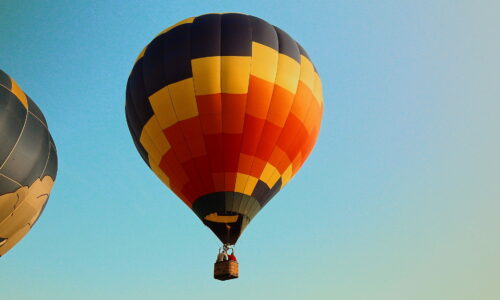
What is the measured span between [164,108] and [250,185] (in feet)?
8.42

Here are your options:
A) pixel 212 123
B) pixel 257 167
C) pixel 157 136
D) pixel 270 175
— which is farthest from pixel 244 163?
pixel 157 136

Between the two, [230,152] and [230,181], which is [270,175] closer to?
[230,181]

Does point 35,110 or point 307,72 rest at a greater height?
point 307,72

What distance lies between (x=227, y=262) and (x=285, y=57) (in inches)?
189

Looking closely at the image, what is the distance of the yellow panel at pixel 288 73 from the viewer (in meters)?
10.3

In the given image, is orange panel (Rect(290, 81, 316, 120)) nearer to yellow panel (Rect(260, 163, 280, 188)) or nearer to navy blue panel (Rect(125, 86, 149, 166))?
yellow panel (Rect(260, 163, 280, 188))

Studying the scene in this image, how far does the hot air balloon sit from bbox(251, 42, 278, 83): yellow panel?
0.02m

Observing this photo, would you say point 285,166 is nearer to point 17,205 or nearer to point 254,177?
point 254,177

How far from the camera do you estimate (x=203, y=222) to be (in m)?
10.3

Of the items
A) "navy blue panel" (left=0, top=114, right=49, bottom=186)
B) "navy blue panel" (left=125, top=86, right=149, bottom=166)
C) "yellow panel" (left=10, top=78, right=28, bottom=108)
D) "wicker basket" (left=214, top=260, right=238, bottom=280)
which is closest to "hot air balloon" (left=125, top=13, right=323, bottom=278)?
"navy blue panel" (left=125, top=86, right=149, bottom=166)

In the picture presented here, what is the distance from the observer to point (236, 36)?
34.3ft

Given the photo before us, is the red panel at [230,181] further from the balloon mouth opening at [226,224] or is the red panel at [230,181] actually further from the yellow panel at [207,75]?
the yellow panel at [207,75]

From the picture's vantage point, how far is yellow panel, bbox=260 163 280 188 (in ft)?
33.7

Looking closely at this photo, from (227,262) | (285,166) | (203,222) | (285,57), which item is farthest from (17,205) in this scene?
(285,57)
